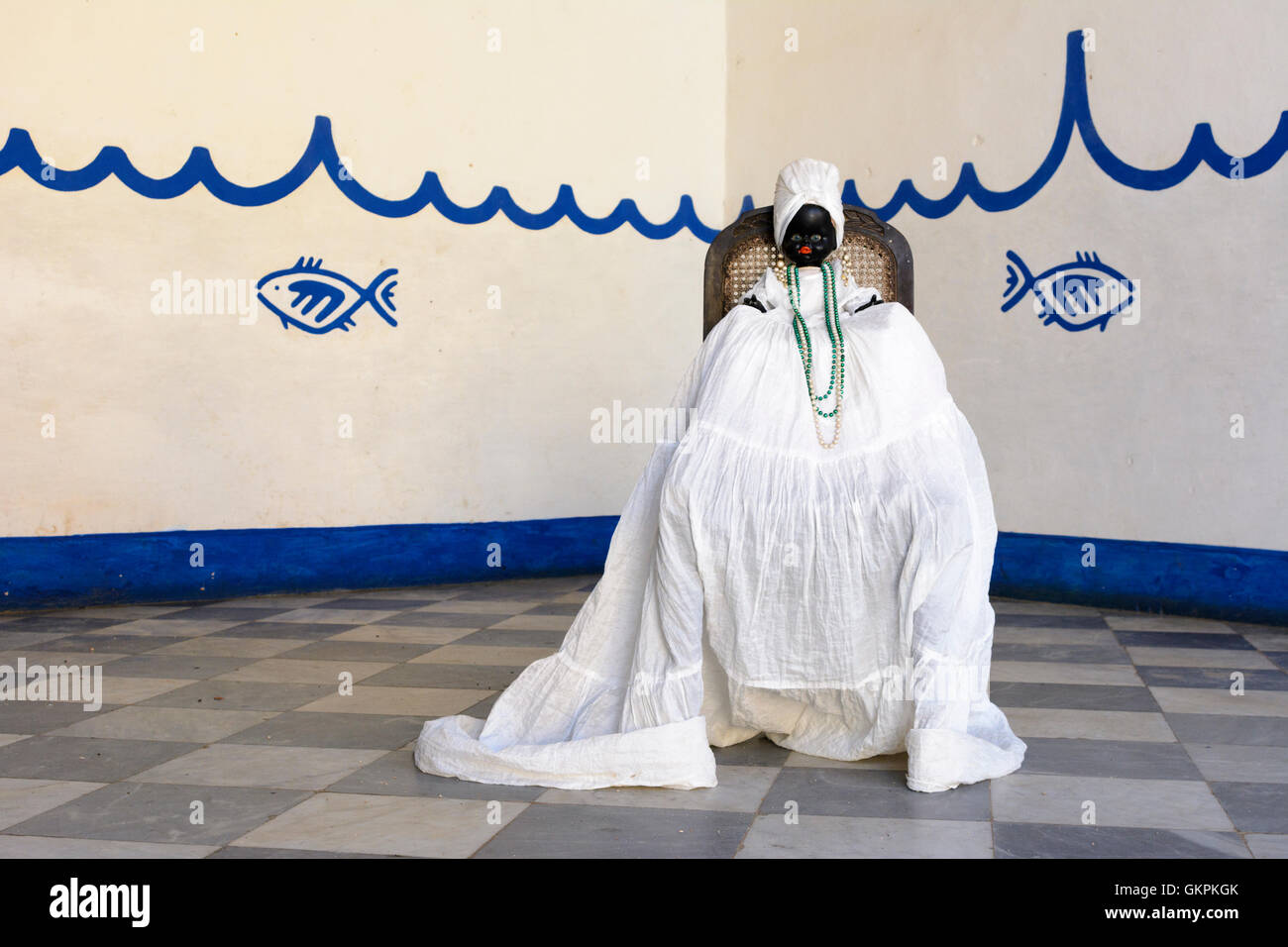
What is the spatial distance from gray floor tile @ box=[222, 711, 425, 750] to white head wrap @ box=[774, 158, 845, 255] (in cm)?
163

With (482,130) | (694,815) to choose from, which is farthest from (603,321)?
(694,815)

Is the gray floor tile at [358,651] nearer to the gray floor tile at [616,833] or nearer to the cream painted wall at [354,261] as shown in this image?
the cream painted wall at [354,261]

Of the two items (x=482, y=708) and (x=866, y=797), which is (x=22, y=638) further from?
(x=866, y=797)

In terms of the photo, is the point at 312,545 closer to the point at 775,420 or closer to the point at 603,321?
the point at 603,321

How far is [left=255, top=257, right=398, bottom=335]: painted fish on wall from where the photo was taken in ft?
18.5

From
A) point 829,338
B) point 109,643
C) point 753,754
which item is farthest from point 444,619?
point 829,338

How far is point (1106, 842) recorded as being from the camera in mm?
2375

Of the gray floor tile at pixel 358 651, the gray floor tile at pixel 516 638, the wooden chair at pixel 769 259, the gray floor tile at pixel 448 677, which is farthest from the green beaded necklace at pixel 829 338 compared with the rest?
the gray floor tile at pixel 358 651

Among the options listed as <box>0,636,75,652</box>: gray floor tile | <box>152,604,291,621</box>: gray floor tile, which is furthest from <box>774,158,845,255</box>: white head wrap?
<box>0,636,75,652</box>: gray floor tile

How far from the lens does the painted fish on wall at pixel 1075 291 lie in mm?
5324

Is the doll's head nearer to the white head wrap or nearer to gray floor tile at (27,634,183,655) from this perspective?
the white head wrap

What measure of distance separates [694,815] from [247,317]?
3.83 m

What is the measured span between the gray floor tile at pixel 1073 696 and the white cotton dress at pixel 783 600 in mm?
653

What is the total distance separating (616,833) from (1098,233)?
3.96 meters
